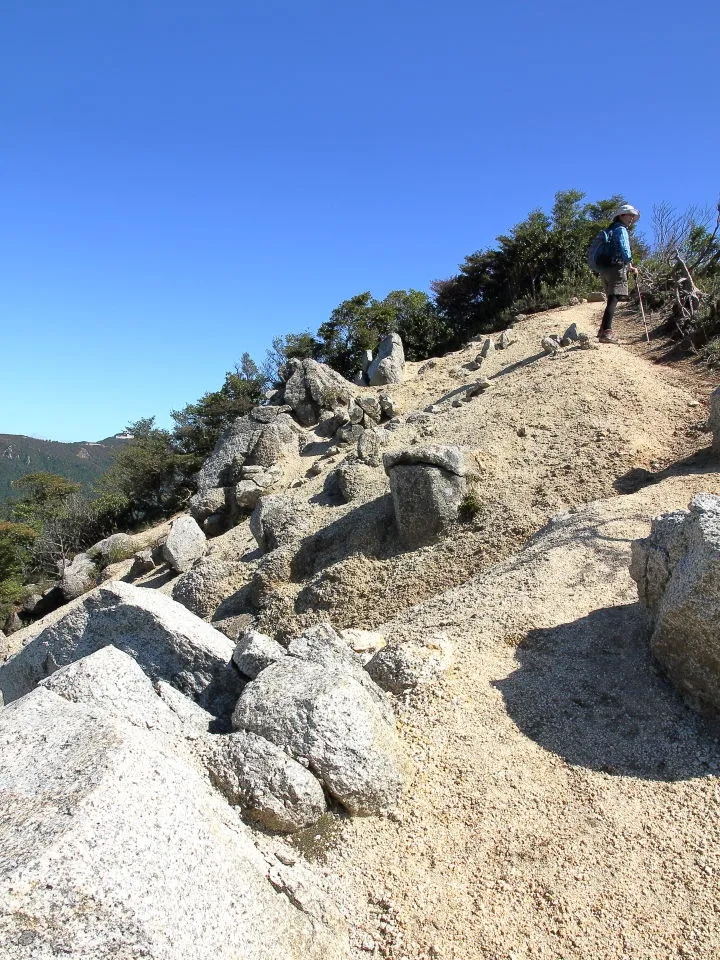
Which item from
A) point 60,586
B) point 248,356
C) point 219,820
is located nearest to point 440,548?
point 219,820

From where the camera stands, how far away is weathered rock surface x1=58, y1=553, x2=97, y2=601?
2223 centimetres

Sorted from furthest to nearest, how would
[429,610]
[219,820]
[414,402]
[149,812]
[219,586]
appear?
[414,402] → [219,586] → [429,610] → [219,820] → [149,812]

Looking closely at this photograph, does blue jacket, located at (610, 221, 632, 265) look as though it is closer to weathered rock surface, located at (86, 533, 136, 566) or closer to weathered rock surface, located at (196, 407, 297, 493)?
weathered rock surface, located at (196, 407, 297, 493)

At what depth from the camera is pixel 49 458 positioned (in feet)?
435

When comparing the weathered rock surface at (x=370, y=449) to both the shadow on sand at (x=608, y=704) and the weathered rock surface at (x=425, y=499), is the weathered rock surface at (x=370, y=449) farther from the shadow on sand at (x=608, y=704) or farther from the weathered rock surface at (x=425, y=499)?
the shadow on sand at (x=608, y=704)

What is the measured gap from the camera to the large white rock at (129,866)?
2500 millimetres

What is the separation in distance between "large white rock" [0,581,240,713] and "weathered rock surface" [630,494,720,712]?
A: 326 cm

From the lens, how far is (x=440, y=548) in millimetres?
8812

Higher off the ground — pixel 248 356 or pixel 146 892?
pixel 248 356

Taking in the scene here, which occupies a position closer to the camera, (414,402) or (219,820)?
(219,820)

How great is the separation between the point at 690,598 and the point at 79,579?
2217 centimetres

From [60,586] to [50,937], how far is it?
2417 cm

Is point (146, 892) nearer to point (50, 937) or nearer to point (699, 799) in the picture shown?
point (50, 937)

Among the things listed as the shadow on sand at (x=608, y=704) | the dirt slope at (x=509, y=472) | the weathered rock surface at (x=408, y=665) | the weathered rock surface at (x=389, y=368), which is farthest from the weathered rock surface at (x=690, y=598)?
the weathered rock surface at (x=389, y=368)
